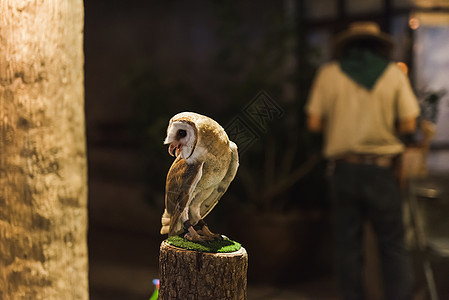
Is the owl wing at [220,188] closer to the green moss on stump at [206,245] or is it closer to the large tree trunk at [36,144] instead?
the green moss on stump at [206,245]

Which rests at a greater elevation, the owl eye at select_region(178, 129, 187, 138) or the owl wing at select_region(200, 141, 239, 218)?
the owl eye at select_region(178, 129, 187, 138)

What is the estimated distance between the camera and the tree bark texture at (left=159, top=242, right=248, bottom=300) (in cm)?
166

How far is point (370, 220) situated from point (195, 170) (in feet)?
A: 6.42

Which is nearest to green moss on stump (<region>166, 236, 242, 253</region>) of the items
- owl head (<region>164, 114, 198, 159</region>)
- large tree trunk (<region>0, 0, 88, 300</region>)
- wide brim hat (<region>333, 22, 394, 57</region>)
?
owl head (<region>164, 114, 198, 159</region>)

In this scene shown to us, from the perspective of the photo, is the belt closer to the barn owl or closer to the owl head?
the barn owl

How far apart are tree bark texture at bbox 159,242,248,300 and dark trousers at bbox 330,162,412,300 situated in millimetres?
1711

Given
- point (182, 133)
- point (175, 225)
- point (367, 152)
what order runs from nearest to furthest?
1. point (182, 133)
2. point (175, 225)
3. point (367, 152)

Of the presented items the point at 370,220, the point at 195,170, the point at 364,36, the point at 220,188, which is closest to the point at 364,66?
the point at 364,36

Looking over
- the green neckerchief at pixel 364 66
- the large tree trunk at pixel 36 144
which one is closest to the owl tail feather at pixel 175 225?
the large tree trunk at pixel 36 144

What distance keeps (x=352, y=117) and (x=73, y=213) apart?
179 centimetres

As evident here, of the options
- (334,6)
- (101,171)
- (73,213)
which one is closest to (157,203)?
(101,171)

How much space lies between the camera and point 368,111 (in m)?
3.26

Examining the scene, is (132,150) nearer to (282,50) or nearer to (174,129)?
(282,50)

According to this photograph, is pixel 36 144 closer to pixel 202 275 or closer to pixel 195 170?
pixel 195 170
